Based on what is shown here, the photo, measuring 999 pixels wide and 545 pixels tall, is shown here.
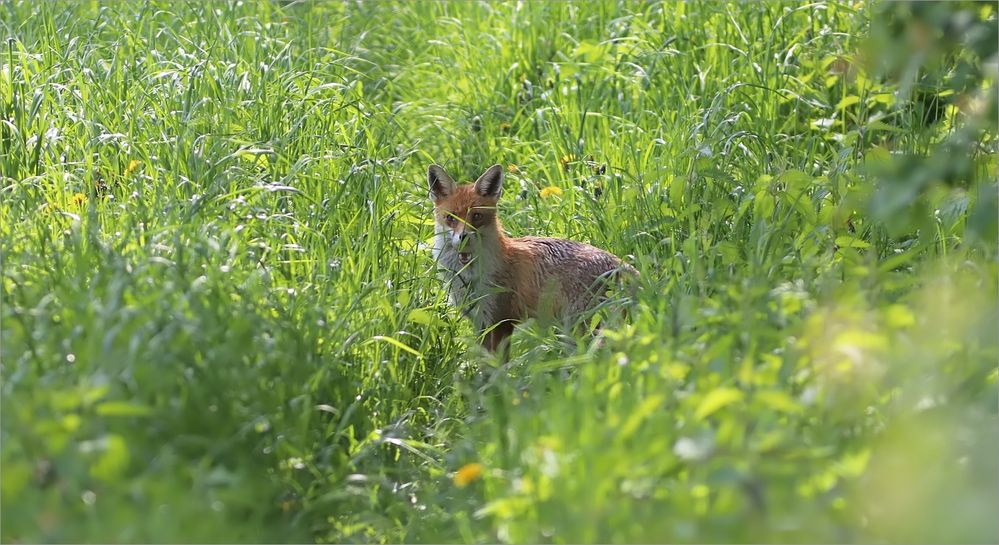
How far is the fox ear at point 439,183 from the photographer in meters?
5.69

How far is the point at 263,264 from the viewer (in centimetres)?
432

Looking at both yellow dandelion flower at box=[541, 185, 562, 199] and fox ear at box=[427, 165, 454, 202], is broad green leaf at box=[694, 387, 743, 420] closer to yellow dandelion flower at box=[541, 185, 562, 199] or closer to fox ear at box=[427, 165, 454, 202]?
fox ear at box=[427, 165, 454, 202]

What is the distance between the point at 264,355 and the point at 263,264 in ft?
2.71

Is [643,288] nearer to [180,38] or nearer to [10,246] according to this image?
[10,246]

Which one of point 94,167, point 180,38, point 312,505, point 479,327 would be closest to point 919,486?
point 312,505

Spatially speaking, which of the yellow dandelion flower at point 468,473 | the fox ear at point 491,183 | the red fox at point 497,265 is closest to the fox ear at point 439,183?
the red fox at point 497,265

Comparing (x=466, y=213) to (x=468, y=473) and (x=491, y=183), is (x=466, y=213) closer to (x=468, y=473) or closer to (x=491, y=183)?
(x=491, y=183)

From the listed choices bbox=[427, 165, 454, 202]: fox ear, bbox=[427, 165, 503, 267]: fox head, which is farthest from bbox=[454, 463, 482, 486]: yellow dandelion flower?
bbox=[427, 165, 454, 202]: fox ear

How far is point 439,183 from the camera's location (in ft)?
18.9

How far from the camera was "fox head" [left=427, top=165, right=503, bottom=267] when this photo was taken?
555cm

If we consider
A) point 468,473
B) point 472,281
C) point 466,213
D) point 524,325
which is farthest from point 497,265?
point 468,473

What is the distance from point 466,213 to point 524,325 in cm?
88

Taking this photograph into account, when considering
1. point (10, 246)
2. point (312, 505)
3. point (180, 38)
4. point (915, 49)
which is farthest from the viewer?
point (180, 38)

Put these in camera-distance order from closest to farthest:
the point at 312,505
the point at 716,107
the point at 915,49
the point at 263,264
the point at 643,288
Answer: the point at 915,49
the point at 312,505
the point at 263,264
the point at 643,288
the point at 716,107
